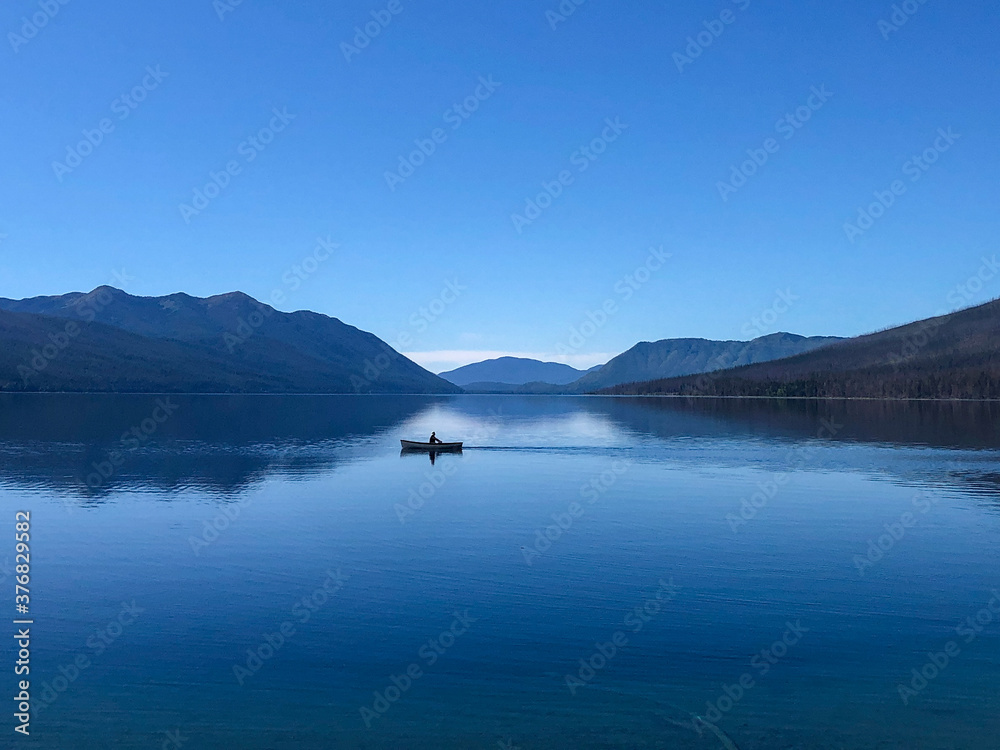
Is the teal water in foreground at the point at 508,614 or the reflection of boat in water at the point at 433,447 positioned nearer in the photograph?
the teal water in foreground at the point at 508,614

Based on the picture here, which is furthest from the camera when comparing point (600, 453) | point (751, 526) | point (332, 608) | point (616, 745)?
point (600, 453)

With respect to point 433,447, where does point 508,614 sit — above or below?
below

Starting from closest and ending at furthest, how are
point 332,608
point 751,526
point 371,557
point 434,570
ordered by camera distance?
point 332,608 < point 434,570 < point 371,557 < point 751,526

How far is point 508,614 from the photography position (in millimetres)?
29594

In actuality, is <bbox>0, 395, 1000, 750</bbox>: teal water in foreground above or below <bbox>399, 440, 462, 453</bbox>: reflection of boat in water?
below

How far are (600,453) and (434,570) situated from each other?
6833cm

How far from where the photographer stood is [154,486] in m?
65.9

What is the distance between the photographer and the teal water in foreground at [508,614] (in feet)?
66.9

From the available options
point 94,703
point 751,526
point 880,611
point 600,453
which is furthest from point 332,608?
point 600,453

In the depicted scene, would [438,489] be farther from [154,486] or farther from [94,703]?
[94,703]

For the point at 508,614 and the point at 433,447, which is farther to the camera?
the point at 433,447

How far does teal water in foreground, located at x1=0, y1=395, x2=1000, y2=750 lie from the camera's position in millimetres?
20406

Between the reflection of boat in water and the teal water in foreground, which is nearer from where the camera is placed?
the teal water in foreground

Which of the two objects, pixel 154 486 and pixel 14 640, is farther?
pixel 154 486
